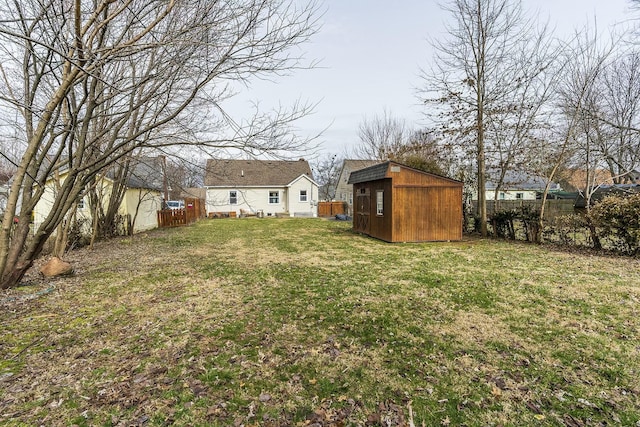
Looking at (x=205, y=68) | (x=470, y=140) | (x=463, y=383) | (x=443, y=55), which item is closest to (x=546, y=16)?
(x=443, y=55)

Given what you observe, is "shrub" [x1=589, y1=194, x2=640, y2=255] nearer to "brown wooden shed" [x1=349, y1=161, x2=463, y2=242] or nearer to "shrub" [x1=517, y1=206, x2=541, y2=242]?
"shrub" [x1=517, y1=206, x2=541, y2=242]

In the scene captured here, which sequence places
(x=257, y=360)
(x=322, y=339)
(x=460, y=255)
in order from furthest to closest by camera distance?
(x=460, y=255)
(x=322, y=339)
(x=257, y=360)

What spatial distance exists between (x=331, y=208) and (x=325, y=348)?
76.9ft

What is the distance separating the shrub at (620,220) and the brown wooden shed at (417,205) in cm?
385

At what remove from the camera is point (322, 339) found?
12.0 feet

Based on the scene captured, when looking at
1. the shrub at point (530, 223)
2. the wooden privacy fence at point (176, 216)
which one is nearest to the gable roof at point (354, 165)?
the wooden privacy fence at point (176, 216)

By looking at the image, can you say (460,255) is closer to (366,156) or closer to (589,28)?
(589,28)

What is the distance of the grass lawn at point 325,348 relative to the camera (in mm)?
2459

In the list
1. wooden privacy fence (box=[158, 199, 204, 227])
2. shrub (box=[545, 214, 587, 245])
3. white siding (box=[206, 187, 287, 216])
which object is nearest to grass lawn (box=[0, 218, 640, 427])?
shrub (box=[545, 214, 587, 245])

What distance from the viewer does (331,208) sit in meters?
26.8

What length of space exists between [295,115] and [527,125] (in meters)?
10.3

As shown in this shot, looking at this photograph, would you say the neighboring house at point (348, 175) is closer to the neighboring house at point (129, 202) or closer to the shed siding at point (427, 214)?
the neighboring house at point (129, 202)

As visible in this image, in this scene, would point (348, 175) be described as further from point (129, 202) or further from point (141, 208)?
point (129, 202)

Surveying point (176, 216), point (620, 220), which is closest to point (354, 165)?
point (176, 216)
